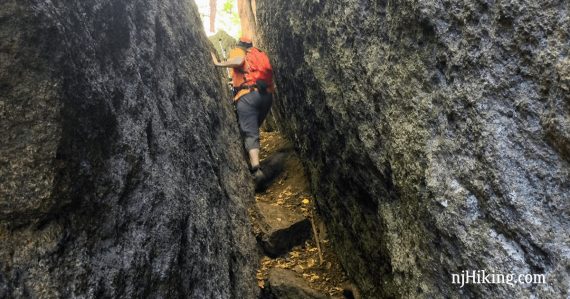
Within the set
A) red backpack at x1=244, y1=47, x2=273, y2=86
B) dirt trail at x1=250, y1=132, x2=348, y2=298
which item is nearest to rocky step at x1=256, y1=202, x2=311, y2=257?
dirt trail at x1=250, y1=132, x2=348, y2=298

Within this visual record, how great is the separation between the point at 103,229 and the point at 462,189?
8.79 ft

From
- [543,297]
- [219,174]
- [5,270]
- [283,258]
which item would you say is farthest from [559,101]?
[283,258]

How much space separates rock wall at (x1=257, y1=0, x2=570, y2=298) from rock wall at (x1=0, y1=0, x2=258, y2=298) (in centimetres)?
187

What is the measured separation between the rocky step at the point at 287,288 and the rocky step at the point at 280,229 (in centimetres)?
68

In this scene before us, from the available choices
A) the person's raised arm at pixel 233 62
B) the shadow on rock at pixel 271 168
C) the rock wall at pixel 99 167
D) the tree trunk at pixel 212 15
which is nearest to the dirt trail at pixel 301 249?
the shadow on rock at pixel 271 168

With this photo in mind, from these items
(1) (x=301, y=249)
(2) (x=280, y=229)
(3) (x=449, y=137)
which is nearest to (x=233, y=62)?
(2) (x=280, y=229)

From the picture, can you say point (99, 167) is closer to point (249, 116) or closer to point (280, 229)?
point (280, 229)

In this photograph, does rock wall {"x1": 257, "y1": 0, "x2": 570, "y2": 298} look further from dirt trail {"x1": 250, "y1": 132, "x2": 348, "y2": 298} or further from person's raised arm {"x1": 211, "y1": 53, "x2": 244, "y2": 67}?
person's raised arm {"x1": 211, "y1": 53, "x2": 244, "y2": 67}

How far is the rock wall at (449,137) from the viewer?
2.42 m

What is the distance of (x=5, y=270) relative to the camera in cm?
243

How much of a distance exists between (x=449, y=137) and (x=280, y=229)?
364 cm

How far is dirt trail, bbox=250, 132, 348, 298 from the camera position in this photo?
18.9 ft

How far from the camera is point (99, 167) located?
9.80 ft

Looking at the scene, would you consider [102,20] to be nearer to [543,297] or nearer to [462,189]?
[462,189]
